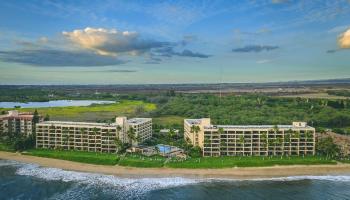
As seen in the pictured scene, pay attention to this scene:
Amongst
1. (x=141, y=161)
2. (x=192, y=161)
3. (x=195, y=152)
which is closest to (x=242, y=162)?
(x=192, y=161)

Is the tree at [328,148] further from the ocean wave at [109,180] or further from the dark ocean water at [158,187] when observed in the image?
the ocean wave at [109,180]

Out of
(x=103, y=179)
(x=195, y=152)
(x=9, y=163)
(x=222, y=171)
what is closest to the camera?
(x=103, y=179)

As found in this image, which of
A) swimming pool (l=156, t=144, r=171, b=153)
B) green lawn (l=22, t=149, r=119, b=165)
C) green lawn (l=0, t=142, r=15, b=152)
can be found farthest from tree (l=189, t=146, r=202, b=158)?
green lawn (l=0, t=142, r=15, b=152)

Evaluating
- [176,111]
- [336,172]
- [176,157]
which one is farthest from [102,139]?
[176,111]

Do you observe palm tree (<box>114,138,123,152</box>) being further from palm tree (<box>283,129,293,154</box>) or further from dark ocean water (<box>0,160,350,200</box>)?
palm tree (<box>283,129,293,154</box>)

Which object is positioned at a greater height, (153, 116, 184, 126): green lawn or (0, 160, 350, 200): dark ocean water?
(153, 116, 184, 126): green lawn

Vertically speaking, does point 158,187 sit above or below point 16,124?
below

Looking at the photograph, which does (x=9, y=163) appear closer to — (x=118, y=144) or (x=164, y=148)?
(x=118, y=144)
